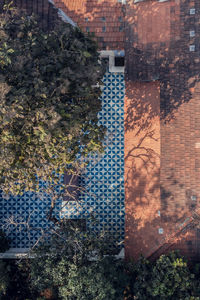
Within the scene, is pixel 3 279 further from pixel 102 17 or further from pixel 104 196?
pixel 102 17

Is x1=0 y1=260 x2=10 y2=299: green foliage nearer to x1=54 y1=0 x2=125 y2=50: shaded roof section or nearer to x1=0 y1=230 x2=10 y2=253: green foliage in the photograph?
x1=0 y1=230 x2=10 y2=253: green foliage

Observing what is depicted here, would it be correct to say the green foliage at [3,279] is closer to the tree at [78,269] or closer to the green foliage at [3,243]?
the green foliage at [3,243]

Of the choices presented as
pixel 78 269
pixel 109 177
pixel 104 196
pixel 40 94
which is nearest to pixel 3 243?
pixel 78 269

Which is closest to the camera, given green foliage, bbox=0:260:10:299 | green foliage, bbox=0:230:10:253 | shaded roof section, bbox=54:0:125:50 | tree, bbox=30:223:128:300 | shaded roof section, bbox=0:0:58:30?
tree, bbox=30:223:128:300

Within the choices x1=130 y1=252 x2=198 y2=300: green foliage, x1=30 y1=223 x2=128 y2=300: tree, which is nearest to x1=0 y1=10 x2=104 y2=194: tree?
x1=30 y1=223 x2=128 y2=300: tree

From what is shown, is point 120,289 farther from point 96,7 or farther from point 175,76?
point 96,7

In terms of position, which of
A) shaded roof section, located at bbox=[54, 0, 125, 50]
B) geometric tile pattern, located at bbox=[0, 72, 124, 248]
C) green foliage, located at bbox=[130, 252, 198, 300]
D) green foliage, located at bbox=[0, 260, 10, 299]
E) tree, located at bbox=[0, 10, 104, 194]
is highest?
shaded roof section, located at bbox=[54, 0, 125, 50]
